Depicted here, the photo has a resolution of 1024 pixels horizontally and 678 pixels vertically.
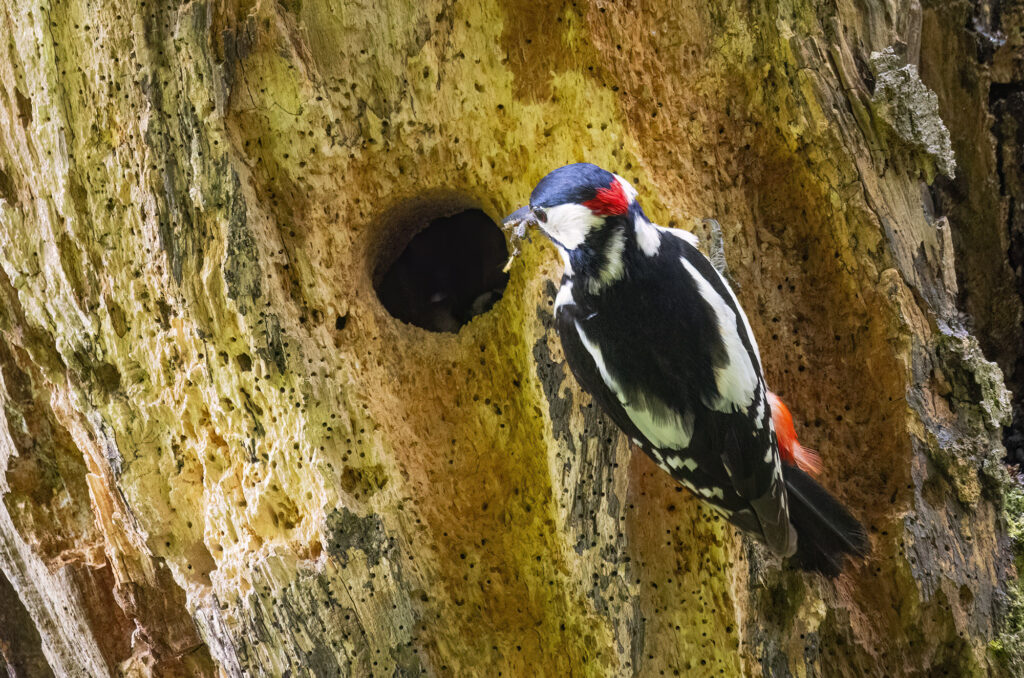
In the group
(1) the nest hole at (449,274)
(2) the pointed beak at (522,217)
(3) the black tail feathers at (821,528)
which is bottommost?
(3) the black tail feathers at (821,528)

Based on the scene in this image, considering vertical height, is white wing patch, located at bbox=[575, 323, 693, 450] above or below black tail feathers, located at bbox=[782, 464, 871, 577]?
above

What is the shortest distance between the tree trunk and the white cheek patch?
0.79 ft

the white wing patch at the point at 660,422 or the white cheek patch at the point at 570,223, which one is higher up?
the white cheek patch at the point at 570,223

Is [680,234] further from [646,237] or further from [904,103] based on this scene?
[904,103]

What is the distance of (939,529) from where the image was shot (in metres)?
1.43

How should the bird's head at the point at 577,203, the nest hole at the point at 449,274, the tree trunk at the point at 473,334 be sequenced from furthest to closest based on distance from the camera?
the nest hole at the point at 449,274
the tree trunk at the point at 473,334
the bird's head at the point at 577,203

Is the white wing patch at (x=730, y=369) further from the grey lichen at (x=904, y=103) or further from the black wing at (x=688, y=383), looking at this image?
the grey lichen at (x=904, y=103)

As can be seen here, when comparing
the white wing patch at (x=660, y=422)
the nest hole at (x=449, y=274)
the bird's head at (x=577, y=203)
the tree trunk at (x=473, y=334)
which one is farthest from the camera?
the nest hole at (x=449, y=274)

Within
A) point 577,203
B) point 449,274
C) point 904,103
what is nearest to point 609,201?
point 577,203

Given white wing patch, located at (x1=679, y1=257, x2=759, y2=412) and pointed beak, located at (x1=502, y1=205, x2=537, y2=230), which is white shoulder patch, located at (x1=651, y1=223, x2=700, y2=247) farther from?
pointed beak, located at (x1=502, y1=205, x2=537, y2=230)

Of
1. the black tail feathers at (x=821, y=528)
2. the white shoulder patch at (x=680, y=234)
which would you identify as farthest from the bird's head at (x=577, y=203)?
the black tail feathers at (x=821, y=528)

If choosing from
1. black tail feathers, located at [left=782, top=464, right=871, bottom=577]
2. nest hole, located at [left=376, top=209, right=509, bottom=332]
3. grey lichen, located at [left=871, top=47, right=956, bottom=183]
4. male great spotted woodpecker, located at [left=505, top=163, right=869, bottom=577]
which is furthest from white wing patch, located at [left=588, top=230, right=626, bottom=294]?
nest hole, located at [left=376, top=209, right=509, bottom=332]

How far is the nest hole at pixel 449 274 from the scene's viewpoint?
2.04 meters

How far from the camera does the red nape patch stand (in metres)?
1.19
